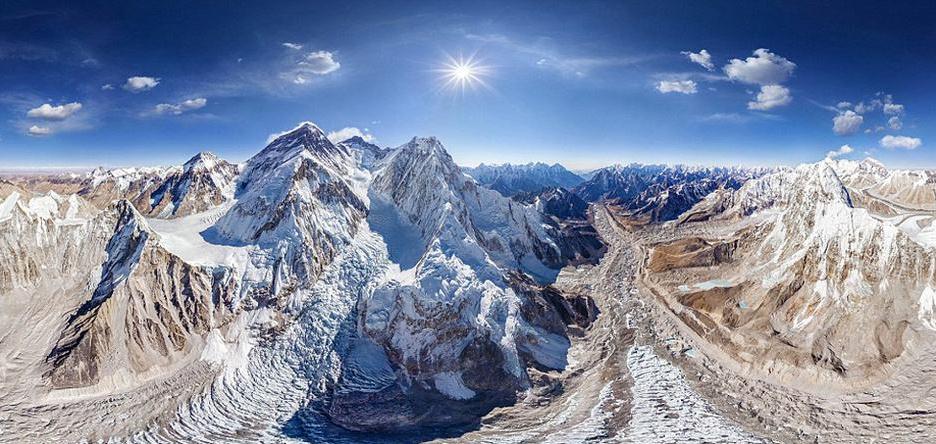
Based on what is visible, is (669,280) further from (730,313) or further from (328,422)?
(328,422)

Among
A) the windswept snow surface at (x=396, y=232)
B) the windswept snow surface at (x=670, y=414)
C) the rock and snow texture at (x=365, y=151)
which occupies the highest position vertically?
the rock and snow texture at (x=365, y=151)

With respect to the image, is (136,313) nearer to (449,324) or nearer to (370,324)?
(370,324)

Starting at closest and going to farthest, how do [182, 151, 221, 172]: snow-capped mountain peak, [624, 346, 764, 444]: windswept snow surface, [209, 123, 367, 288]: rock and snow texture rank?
[624, 346, 764, 444]: windswept snow surface, [209, 123, 367, 288]: rock and snow texture, [182, 151, 221, 172]: snow-capped mountain peak

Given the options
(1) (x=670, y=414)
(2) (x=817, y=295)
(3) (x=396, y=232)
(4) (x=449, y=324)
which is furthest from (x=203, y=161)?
(2) (x=817, y=295)

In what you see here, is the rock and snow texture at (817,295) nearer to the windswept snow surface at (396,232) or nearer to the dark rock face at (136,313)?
the windswept snow surface at (396,232)

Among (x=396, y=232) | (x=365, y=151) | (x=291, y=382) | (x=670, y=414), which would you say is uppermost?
(x=365, y=151)

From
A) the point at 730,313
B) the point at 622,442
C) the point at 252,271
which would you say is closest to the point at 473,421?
the point at 622,442

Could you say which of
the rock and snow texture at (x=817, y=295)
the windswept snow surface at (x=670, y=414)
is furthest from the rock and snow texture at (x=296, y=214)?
the rock and snow texture at (x=817, y=295)

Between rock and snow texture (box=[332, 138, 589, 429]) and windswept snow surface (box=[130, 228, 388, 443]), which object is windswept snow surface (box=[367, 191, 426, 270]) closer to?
rock and snow texture (box=[332, 138, 589, 429])

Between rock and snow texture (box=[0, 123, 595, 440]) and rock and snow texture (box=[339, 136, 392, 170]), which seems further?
rock and snow texture (box=[339, 136, 392, 170])

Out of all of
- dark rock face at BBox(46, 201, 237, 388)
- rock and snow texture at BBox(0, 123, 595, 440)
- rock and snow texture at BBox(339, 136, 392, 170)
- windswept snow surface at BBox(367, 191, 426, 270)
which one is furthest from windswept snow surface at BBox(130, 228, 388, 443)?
rock and snow texture at BBox(339, 136, 392, 170)

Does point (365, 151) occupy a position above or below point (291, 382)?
above
